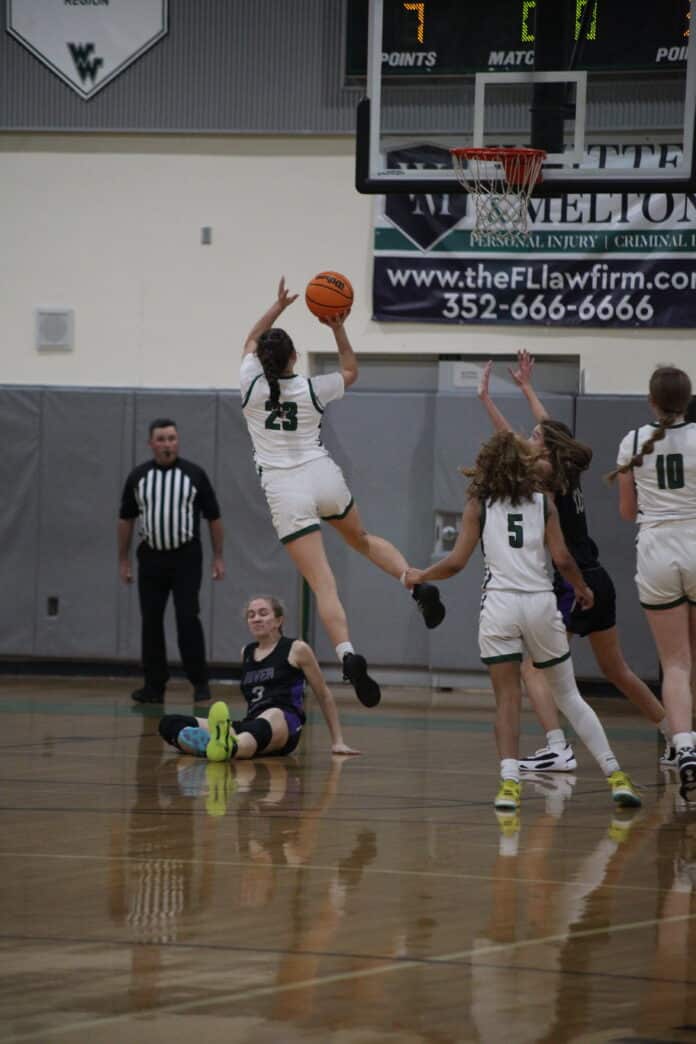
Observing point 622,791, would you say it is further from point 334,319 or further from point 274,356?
point 334,319

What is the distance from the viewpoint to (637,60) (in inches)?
414

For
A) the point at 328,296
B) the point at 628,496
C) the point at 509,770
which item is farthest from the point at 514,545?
the point at 328,296

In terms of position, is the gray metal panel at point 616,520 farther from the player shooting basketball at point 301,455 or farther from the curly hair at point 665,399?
the curly hair at point 665,399

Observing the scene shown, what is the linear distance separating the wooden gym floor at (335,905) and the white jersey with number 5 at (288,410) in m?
1.74

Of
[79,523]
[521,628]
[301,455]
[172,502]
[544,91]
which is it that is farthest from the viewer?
[79,523]

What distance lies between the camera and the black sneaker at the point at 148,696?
13250 mm

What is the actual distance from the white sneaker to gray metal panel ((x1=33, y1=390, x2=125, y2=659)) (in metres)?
6.97

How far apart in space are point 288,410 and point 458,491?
214 inches

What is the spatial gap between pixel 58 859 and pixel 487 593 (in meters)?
2.40

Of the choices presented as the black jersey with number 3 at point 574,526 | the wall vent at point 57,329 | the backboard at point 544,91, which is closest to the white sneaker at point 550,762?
the black jersey with number 3 at point 574,526

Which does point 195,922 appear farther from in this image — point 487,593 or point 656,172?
point 656,172

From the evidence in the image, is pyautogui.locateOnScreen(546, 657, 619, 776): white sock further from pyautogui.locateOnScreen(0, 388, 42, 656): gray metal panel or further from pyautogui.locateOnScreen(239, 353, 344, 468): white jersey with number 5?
pyautogui.locateOnScreen(0, 388, 42, 656): gray metal panel

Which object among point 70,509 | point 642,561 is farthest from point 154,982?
point 70,509

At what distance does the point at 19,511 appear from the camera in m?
15.5
